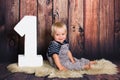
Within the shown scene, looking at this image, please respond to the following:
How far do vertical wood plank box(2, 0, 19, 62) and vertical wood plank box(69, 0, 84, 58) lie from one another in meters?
0.51

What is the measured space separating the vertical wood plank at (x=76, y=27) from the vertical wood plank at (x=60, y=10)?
48 millimetres

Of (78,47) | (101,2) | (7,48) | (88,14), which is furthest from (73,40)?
(7,48)

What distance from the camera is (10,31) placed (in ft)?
7.98

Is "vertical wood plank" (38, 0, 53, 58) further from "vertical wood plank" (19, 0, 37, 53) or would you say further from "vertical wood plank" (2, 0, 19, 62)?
"vertical wood plank" (2, 0, 19, 62)

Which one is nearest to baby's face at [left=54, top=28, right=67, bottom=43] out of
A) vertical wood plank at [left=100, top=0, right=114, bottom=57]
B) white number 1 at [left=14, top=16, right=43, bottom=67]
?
white number 1 at [left=14, top=16, right=43, bottom=67]

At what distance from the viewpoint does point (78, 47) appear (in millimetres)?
2523

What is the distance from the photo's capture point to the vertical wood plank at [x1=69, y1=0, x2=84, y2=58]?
2.50 metres

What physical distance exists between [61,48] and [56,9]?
462 mm

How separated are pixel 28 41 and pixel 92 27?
0.67 m

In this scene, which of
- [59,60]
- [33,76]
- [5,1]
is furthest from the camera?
[5,1]

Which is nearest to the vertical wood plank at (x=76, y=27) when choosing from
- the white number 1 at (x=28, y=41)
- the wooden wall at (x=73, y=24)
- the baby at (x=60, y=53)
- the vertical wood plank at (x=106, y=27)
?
the wooden wall at (x=73, y=24)

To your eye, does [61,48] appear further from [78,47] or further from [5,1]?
[5,1]

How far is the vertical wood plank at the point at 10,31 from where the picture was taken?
7.94ft

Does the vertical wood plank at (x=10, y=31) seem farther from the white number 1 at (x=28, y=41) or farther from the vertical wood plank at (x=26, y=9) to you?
the white number 1 at (x=28, y=41)
